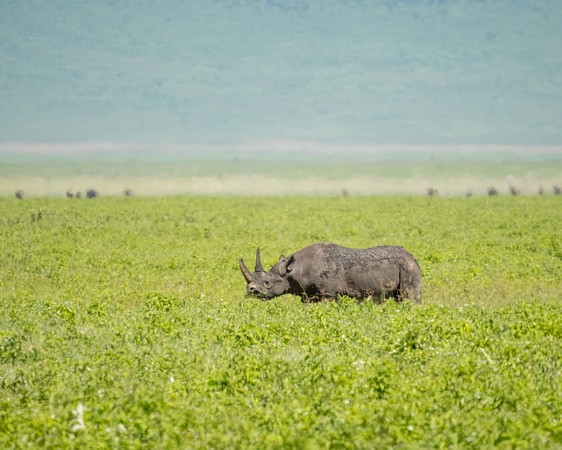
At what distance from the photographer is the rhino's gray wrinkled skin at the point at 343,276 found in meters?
13.5

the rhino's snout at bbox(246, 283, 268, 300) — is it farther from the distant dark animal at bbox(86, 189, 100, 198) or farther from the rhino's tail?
the distant dark animal at bbox(86, 189, 100, 198)

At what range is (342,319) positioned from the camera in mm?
11195

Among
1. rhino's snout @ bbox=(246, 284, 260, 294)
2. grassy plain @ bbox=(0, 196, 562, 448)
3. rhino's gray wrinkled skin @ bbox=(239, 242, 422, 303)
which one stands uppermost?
rhino's gray wrinkled skin @ bbox=(239, 242, 422, 303)

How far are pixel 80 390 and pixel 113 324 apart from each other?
12.1ft

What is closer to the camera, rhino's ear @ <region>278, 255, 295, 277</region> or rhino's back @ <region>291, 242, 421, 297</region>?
rhino's back @ <region>291, 242, 421, 297</region>

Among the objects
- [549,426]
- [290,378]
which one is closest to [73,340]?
[290,378]

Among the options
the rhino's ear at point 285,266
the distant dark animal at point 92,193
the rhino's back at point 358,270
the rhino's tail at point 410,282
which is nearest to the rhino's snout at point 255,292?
the rhino's ear at point 285,266

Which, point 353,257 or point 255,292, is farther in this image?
point 255,292

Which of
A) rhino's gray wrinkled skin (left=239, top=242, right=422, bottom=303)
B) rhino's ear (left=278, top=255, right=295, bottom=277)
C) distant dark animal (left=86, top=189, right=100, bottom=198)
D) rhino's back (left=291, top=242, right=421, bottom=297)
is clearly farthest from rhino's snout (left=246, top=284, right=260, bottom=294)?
distant dark animal (left=86, top=189, right=100, bottom=198)

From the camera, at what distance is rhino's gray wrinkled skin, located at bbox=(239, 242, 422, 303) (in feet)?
44.4

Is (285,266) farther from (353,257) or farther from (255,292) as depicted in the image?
(353,257)

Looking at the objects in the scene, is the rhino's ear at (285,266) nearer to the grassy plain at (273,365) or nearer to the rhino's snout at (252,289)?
the rhino's snout at (252,289)

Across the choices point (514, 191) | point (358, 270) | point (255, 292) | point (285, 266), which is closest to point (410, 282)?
point (358, 270)

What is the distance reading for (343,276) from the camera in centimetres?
1369
